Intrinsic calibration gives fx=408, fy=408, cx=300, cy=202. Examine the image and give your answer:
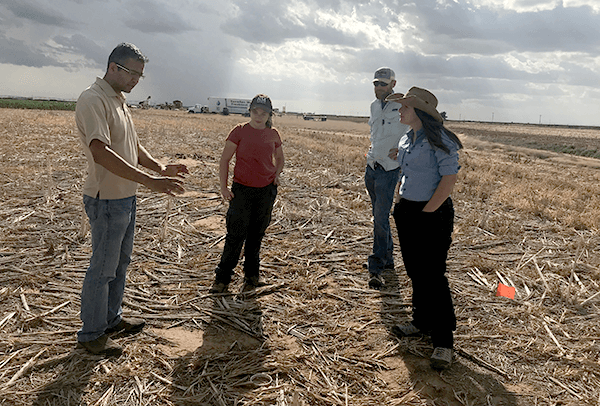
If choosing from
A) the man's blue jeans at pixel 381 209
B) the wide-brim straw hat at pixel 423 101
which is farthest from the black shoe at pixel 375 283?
the wide-brim straw hat at pixel 423 101

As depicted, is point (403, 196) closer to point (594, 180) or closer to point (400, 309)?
point (400, 309)

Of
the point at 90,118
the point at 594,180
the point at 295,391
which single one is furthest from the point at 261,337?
the point at 594,180

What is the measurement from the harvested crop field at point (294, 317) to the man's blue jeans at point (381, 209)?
29 centimetres

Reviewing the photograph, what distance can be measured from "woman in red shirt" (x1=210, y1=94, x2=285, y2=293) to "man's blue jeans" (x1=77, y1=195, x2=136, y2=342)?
49.9 inches

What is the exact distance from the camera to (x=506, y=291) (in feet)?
15.8

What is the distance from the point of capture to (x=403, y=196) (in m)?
3.54

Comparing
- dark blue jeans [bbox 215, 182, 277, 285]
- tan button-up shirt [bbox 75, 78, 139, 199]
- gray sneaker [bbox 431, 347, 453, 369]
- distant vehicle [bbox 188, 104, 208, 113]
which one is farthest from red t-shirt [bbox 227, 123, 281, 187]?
distant vehicle [bbox 188, 104, 208, 113]

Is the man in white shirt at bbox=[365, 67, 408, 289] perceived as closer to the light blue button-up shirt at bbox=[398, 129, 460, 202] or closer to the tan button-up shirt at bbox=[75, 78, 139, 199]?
the light blue button-up shirt at bbox=[398, 129, 460, 202]

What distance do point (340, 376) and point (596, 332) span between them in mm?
2705

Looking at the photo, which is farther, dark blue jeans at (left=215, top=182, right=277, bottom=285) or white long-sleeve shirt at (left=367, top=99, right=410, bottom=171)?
white long-sleeve shirt at (left=367, top=99, right=410, bottom=171)

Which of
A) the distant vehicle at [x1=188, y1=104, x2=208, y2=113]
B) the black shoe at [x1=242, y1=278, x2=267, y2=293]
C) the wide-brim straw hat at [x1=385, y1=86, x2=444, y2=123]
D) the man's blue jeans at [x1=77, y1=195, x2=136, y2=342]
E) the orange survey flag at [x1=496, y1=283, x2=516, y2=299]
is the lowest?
the black shoe at [x1=242, y1=278, x2=267, y2=293]

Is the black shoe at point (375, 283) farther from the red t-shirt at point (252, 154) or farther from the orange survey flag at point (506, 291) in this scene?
the red t-shirt at point (252, 154)

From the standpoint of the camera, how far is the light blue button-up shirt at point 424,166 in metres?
3.27

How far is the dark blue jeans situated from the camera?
4.48 m
